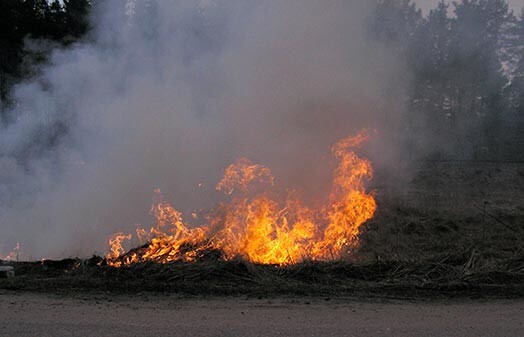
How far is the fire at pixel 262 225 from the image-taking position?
8250 millimetres

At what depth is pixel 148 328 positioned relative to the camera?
491cm

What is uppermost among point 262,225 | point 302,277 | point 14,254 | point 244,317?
point 262,225

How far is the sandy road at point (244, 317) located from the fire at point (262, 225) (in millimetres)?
1734

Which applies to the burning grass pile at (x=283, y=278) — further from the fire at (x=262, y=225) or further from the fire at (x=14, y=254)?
the fire at (x=14, y=254)

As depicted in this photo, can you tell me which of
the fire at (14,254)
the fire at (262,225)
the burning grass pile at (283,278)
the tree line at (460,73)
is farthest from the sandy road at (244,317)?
the tree line at (460,73)

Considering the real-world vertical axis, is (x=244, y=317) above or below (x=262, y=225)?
below

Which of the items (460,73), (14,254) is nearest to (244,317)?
(14,254)

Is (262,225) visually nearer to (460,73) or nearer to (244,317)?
Result: (244,317)

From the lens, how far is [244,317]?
539 cm

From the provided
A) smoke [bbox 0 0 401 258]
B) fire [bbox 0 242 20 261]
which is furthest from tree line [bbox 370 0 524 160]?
fire [bbox 0 242 20 261]

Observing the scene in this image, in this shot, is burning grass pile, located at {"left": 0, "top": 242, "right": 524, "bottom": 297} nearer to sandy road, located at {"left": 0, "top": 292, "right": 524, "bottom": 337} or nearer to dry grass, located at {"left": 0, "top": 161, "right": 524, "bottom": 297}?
dry grass, located at {"left": 0, "top": 161, "right": 524, "bottom": 297}

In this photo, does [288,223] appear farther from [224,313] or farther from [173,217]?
[224,313]

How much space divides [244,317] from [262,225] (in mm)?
3338

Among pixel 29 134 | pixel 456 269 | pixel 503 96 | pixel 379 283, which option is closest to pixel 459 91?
pixel 503 96
